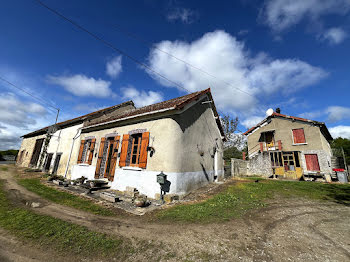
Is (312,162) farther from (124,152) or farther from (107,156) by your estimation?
(107,156)

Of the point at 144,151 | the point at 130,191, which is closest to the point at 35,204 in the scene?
the point at 130,191

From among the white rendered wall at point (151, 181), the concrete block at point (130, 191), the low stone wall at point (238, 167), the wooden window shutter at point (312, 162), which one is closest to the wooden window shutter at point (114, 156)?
A: the white rendered wall at point (151, 181)

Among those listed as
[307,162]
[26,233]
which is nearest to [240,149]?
[307,162]

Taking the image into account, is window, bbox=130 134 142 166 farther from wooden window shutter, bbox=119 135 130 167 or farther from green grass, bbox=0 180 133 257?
green grass, bbox=0 180 133 257

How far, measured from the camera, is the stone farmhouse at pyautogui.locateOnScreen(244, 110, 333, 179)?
15.6 meters

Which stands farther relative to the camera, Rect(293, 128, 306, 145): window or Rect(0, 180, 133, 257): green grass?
Rect(293, 128, 306, 145): window

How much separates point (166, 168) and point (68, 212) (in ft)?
12.8

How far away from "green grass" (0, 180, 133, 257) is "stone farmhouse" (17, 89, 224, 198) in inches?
137

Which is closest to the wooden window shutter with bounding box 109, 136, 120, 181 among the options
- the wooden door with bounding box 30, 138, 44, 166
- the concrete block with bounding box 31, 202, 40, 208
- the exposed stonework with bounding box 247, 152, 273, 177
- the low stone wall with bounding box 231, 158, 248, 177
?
the concrete block with bounding box 31, 202, 40, 208

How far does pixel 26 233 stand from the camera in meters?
3.60

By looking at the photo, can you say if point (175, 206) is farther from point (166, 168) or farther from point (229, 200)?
point (229, 200)

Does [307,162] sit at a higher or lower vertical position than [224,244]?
higher

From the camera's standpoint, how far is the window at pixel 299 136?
54.7ft

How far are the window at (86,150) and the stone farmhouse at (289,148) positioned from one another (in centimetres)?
1822
